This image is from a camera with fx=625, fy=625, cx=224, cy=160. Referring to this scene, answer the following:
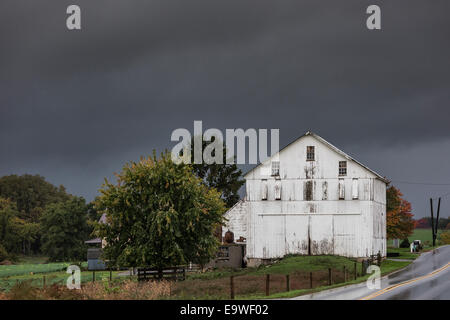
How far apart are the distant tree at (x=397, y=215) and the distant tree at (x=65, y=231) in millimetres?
50827

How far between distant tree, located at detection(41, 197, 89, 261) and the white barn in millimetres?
53390

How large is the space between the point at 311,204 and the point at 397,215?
33567 millimetres

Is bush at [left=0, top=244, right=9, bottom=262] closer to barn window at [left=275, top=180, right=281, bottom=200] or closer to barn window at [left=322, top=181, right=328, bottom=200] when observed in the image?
barn window at [left=275, top=180, right=281, bottom=200]

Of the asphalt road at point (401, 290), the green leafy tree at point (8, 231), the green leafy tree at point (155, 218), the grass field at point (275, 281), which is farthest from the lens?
the green leafy tree at point (8, 231)

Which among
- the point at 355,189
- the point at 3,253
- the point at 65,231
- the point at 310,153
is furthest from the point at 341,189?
the point at 3,253

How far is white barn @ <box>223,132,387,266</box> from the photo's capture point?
5856cm

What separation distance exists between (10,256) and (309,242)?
6900cm

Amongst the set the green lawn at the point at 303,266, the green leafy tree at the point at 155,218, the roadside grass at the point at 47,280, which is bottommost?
the roadside grass at the point at 47,280

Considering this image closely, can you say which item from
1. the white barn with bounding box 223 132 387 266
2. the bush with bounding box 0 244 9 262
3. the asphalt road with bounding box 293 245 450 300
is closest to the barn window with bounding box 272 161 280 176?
the white barn with bounding box 223 132 387 266

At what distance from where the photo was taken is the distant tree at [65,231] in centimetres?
10556

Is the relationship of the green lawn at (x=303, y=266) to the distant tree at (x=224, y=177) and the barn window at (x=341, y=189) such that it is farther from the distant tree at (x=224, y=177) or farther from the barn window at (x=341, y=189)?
the distant tree at (x=224, y=177)

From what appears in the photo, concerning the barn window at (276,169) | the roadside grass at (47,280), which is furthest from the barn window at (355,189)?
the roadside grass at (47,280)

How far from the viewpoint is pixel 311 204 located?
59531 millimetres
